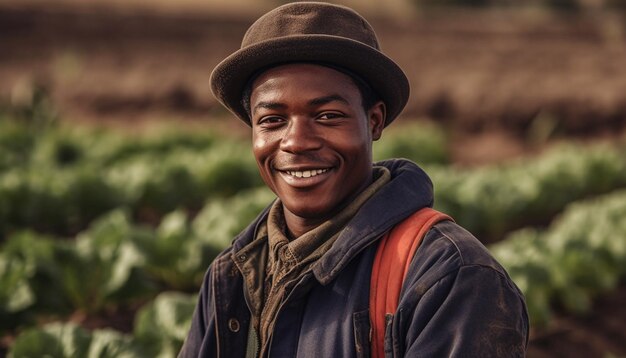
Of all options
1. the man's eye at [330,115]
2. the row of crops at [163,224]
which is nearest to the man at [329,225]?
the man's eye at [330,115]

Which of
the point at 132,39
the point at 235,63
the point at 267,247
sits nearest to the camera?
the point at 235,63

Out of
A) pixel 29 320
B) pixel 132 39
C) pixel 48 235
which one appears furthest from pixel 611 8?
pixel 29 320

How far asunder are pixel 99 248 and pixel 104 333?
1.87m

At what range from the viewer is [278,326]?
2.23m

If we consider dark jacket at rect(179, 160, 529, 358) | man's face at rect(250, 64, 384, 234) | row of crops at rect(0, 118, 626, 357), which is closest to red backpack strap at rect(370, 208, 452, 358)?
dark jacket at rect(179, 160, 529, 358)

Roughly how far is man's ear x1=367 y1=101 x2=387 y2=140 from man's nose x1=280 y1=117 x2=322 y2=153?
210mm

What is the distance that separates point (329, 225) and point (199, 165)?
7615 millimetres

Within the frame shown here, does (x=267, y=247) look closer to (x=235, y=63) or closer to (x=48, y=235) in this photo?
(x=235, y=63)

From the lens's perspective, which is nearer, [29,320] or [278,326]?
[278,326]

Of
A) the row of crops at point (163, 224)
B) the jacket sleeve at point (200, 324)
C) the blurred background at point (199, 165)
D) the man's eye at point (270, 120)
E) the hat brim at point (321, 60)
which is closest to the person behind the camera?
the hat brim at point (321, 60)

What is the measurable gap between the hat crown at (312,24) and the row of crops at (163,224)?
2.01 m

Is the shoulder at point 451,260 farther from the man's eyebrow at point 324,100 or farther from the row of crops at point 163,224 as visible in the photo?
the row of crops at point 163,224

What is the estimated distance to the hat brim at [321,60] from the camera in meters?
2.21

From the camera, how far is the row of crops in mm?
4945
